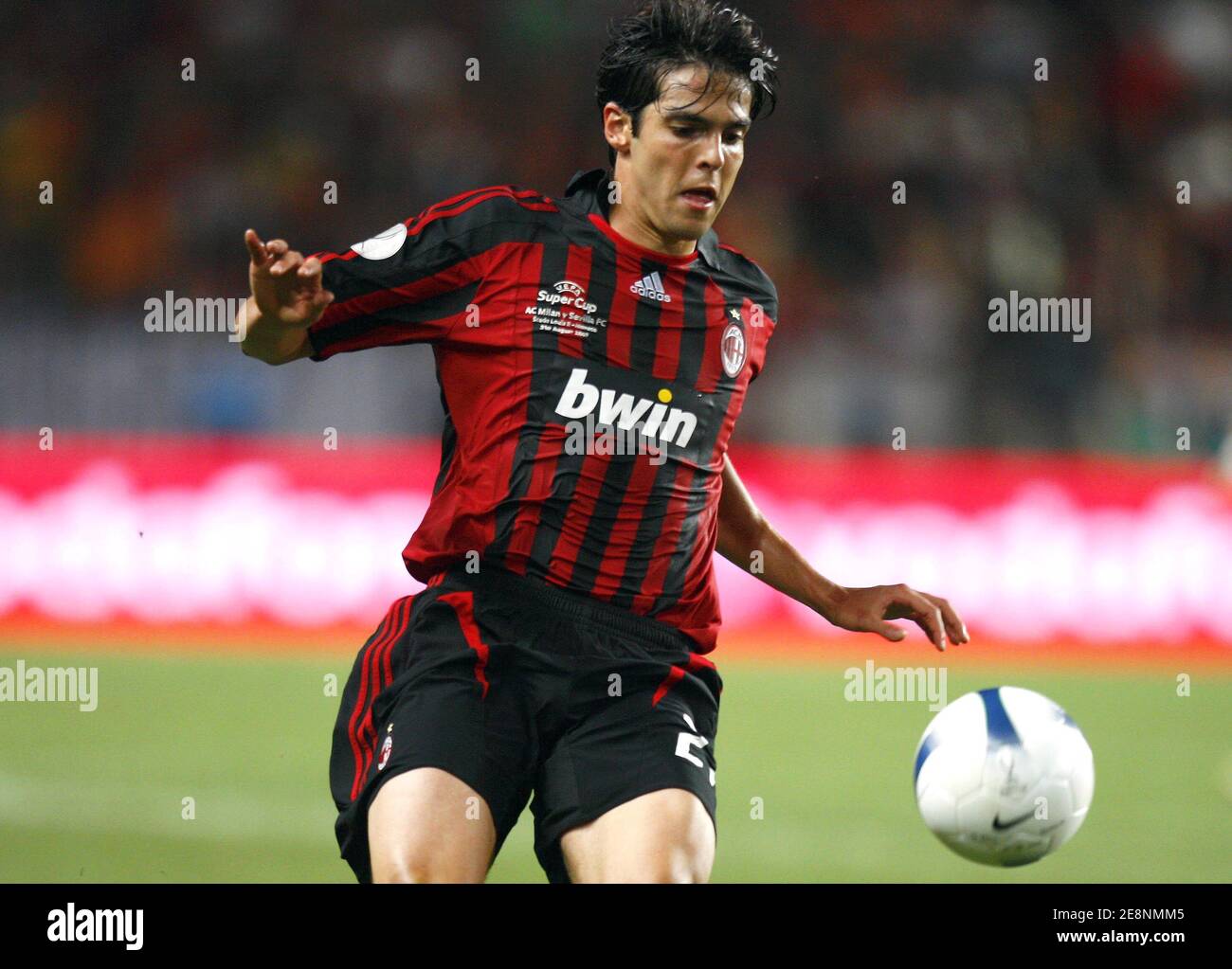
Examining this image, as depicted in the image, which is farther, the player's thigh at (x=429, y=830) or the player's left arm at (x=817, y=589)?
the player's left arm at (x=817, y=589)

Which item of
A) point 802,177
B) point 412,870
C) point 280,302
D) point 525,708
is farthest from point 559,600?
point 802,177

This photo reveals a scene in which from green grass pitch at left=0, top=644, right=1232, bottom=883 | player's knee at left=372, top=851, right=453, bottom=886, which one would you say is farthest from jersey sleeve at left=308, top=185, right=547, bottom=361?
green grass pitch at left=0, top=644, right=1232, bottom=883

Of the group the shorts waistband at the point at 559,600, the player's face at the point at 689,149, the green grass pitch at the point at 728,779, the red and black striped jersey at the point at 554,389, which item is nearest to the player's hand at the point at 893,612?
the red and black striped jersey at the point at 554,389

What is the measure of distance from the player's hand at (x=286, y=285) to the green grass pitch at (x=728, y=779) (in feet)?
9.71

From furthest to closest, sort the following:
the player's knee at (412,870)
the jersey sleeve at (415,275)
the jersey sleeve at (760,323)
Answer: the jersey sleeve at (760,323) → the jersey sleeve at (415,275) → the player's knee at (412,870)

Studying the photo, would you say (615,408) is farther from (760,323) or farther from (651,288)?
(760,323)

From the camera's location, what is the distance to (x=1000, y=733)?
4207mm

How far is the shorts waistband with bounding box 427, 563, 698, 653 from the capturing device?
13.5ft

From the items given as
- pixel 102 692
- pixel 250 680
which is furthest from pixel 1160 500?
pixel 102 692

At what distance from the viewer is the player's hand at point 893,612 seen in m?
4.45

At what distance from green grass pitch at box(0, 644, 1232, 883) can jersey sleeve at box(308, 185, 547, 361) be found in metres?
2.77

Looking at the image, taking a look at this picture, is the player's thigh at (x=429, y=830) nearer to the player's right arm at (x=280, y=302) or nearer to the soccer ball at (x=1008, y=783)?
the player's right arm at (x=280, y=302)

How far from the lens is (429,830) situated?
12.0ft

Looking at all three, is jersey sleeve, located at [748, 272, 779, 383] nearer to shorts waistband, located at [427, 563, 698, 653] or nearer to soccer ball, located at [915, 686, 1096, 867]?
shorts waistband, located at [427, 563, 698, 653]
